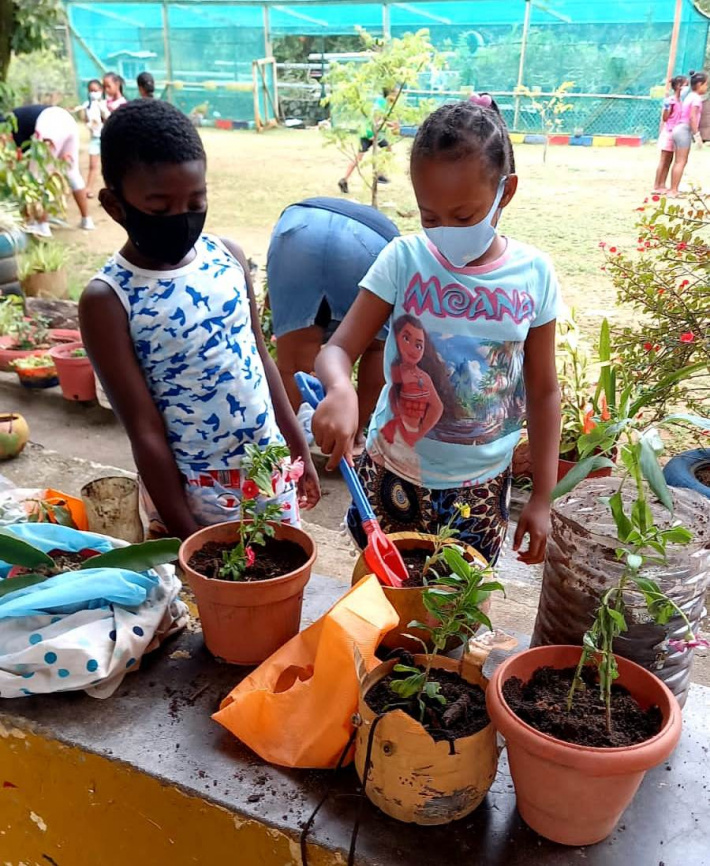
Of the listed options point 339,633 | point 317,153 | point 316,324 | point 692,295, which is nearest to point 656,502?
point 339,633

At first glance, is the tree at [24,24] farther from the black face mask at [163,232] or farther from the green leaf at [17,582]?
the green leaf at [17,582]

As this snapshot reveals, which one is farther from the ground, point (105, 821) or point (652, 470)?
point (652, 470)

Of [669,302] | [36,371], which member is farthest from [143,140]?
[36,371]

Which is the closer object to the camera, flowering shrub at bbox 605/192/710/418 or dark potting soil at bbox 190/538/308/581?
dark potting soil at bbox 190/538/308/581

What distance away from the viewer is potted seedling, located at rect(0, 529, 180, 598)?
1.44 m

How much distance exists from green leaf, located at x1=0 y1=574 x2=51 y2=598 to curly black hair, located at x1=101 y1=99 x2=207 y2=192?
0.83 m

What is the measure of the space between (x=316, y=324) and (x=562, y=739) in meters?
2.49

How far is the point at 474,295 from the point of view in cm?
165

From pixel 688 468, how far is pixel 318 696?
2.95 meters

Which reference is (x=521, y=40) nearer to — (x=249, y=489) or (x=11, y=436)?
(x=11, y=436)

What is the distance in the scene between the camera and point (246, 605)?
1322mm

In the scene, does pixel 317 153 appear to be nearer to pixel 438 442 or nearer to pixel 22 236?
pixel 22 236

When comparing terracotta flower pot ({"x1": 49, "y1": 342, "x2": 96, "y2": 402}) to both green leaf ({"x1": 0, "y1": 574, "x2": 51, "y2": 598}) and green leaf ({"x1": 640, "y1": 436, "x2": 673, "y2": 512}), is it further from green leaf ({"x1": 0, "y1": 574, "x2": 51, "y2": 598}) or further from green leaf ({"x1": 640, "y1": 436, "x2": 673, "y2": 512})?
green leaf ({"x1": 640, "y1": 436, "x2": 673, "y2": 512})

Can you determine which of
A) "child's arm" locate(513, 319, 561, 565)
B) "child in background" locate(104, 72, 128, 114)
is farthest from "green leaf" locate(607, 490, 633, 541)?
"child in background" locate(104, 72, 128, 114)
